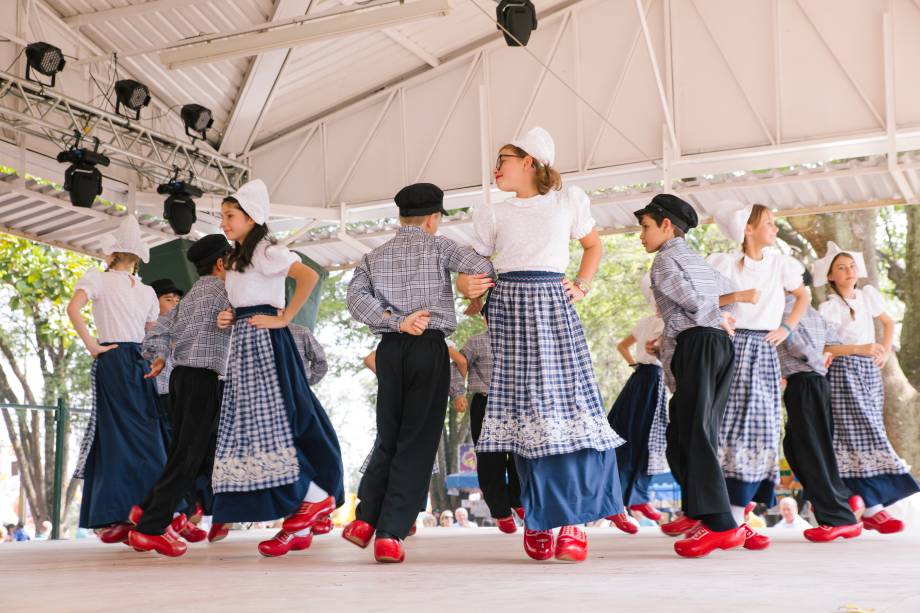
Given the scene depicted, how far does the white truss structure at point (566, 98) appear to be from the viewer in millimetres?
8883

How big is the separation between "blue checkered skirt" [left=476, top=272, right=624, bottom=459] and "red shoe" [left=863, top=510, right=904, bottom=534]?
220cm

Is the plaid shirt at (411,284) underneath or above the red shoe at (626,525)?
above

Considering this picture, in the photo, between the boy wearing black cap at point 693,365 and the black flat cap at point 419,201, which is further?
the black flat cap at point 419,201

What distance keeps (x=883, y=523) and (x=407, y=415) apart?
274cm

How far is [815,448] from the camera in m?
4.67

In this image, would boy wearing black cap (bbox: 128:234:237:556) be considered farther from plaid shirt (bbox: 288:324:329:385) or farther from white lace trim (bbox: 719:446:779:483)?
white lace trim (bbox: 719:446:779:483)

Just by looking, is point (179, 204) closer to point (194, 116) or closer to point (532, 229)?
point (194, 116)

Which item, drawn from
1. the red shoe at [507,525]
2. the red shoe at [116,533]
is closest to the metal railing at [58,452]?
the red shoe at [116,533]

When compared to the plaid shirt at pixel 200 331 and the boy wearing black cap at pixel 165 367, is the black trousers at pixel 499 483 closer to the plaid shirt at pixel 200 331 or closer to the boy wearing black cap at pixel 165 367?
the plaid shirt at pixel 200 331

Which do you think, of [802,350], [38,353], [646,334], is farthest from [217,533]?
[38,353]

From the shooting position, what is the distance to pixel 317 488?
13.8 feet

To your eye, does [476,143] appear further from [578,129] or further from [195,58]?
[195,58]

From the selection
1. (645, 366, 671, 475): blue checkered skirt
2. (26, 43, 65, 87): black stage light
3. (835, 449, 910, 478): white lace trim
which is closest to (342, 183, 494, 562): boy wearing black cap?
(645, 366, 671, 475): blue checkered skirt

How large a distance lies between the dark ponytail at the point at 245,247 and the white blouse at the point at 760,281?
6.38 ft
